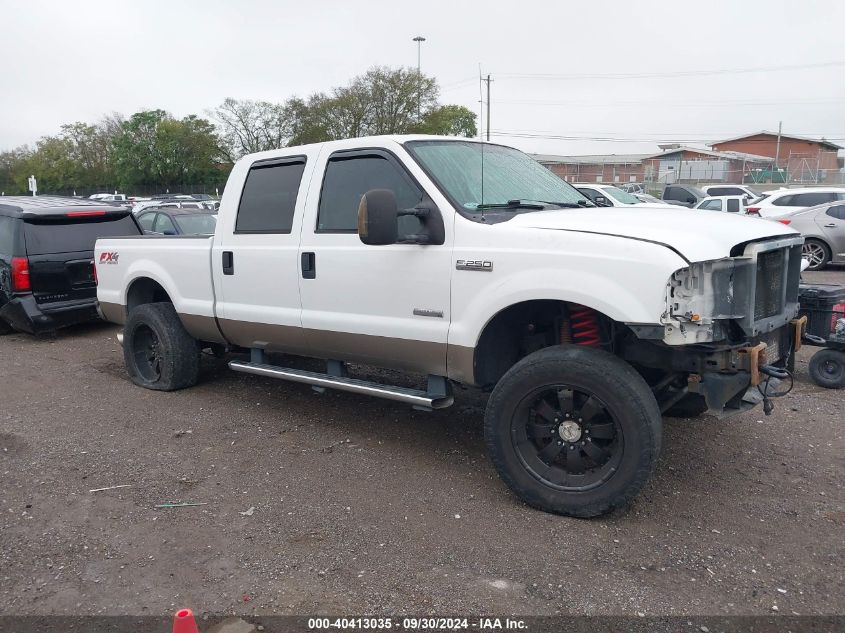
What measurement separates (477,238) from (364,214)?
0.66m

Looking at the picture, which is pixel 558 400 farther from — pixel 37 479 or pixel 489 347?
pixel 37 479

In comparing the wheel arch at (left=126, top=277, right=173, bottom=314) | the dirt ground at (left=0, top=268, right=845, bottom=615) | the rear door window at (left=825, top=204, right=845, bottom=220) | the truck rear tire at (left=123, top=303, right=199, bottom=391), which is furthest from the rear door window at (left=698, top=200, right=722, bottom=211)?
the truck rear tire at (left=123, top=303, right=199, bottom=391)

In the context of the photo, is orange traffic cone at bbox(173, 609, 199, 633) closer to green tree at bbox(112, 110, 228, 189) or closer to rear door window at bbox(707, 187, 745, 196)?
rear door window at bbox(707, 187, 745, 196)

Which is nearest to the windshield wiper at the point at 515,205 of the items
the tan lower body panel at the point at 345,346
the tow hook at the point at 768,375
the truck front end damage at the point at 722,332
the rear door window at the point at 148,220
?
the tan lower body panel at the point at 345,346

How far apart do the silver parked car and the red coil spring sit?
452 inches

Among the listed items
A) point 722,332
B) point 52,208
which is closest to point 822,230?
point 722,332

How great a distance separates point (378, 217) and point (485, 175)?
1051 mm

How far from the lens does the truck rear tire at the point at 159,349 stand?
6.25 metres

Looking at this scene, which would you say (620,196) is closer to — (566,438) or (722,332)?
(722,332)

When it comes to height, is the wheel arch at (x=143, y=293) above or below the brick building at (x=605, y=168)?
below

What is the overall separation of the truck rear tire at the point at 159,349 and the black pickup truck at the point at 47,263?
8.77 feet

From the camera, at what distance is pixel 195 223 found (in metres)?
12.7

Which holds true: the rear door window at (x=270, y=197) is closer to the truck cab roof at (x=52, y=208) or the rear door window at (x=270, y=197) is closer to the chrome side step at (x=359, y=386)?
the chrome side step at (x=359, y=386)

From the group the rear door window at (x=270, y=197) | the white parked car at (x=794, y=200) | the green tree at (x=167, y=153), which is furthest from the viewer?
the green tree at (x=167, y=153)
